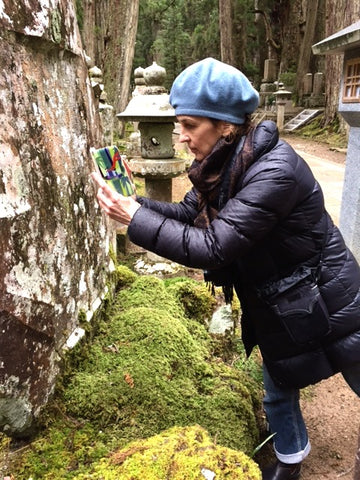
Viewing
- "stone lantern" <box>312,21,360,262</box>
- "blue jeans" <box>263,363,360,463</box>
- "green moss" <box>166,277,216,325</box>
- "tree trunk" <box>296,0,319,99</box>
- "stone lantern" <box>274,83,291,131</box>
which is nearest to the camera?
"blue jeans" <box>263,363,360,463</box>

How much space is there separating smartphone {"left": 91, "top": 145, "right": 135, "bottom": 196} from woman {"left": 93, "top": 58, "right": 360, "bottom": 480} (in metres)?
0.09

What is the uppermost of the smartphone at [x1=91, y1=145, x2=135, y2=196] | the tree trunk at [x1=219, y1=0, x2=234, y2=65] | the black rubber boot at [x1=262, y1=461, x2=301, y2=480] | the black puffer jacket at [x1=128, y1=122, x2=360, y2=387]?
the tree trunk at [x1=219, y1=0, x2=234, y2=65]

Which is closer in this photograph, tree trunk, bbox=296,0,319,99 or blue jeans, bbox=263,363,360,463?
blue jeans, bbox=263,363,360,463

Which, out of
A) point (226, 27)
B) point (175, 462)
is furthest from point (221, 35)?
point (175, 462)

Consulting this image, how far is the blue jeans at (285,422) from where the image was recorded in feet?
6.70

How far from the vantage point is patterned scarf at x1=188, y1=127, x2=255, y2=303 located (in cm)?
151

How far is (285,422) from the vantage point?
206 centimetres

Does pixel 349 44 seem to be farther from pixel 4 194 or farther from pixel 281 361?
pixel 4 194

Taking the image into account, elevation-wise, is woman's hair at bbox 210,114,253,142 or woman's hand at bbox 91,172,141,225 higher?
woman's hair at bbox 210,114,253,142

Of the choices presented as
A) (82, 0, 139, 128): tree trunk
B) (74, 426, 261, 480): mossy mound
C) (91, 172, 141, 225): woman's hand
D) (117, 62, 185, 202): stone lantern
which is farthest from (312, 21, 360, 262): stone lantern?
(82, 0, 139, 128): tree trunk

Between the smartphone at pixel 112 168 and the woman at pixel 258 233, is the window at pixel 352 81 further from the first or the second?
the smartphone at pixel 112 168

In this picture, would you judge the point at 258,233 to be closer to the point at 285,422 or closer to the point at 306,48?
the point at 285,422

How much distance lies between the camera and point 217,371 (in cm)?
A: 232

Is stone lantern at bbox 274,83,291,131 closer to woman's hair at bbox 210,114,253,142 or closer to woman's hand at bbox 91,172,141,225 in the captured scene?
woman's hair at bbox 210,114,253,142
